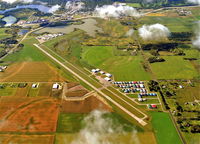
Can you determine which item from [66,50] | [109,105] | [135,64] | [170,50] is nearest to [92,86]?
[109,105]

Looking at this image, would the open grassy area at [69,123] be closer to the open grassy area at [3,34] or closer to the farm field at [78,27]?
the farm field at [78,27]

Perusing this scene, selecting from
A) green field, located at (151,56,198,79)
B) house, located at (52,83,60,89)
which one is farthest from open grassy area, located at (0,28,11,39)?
green field, located at (151,56,198,79)

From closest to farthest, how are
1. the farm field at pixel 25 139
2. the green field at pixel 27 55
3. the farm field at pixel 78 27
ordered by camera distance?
the farm field at pixel 25 139
the green field at pixel 27 55
the farm field at pixel 78 27

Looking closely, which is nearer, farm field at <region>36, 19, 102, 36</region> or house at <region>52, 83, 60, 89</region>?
house at <region>52, 83, 60, 89</region>

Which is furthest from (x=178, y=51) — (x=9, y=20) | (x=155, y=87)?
(x=9, y=20)

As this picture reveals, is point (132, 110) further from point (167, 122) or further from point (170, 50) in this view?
point (170, 50)

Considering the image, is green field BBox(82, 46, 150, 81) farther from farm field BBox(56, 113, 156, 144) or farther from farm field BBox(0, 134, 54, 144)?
farm field BBox(0, 134, 54, 144)

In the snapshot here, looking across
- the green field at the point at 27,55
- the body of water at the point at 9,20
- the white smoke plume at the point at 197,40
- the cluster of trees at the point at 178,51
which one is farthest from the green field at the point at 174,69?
the body of water at the point at 9,20
